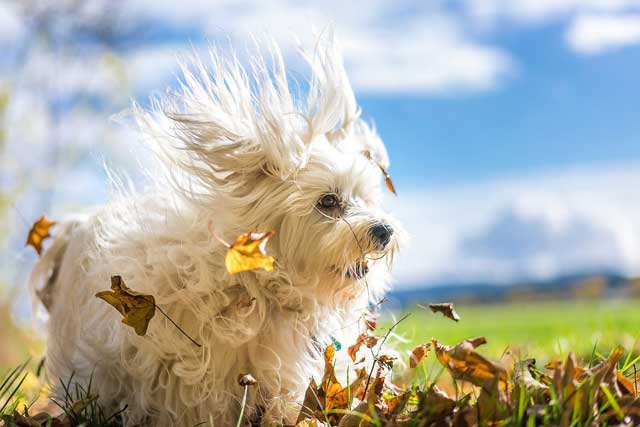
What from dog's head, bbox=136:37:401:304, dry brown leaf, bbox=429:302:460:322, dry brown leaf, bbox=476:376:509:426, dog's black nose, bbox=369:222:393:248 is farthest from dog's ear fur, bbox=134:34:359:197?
dry brown leaf, bbox=476:376:509:426

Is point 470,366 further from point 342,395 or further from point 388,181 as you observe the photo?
point 388,181

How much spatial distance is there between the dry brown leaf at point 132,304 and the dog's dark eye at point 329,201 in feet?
2.28

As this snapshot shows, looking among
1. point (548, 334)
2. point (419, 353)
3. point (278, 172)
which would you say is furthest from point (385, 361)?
point (548, 334)

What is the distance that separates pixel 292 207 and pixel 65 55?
10.3 metres

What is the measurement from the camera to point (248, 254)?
2377mm

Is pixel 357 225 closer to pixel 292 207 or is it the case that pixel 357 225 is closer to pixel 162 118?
pixel 292 207

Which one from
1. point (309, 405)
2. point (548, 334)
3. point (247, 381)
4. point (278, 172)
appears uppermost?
point (278, 172)

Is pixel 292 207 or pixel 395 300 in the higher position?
pixel 292 207

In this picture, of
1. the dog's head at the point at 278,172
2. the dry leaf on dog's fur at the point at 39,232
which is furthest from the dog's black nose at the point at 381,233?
the dry leaf on dog's fur at the point at 39,232

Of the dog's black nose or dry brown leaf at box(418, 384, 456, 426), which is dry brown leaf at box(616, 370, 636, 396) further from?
the dog's black nose

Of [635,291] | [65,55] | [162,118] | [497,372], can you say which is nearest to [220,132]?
[162,118]

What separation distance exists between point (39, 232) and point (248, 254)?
1.87m

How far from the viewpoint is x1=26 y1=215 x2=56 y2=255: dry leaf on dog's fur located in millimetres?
3811

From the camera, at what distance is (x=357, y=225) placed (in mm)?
2766
